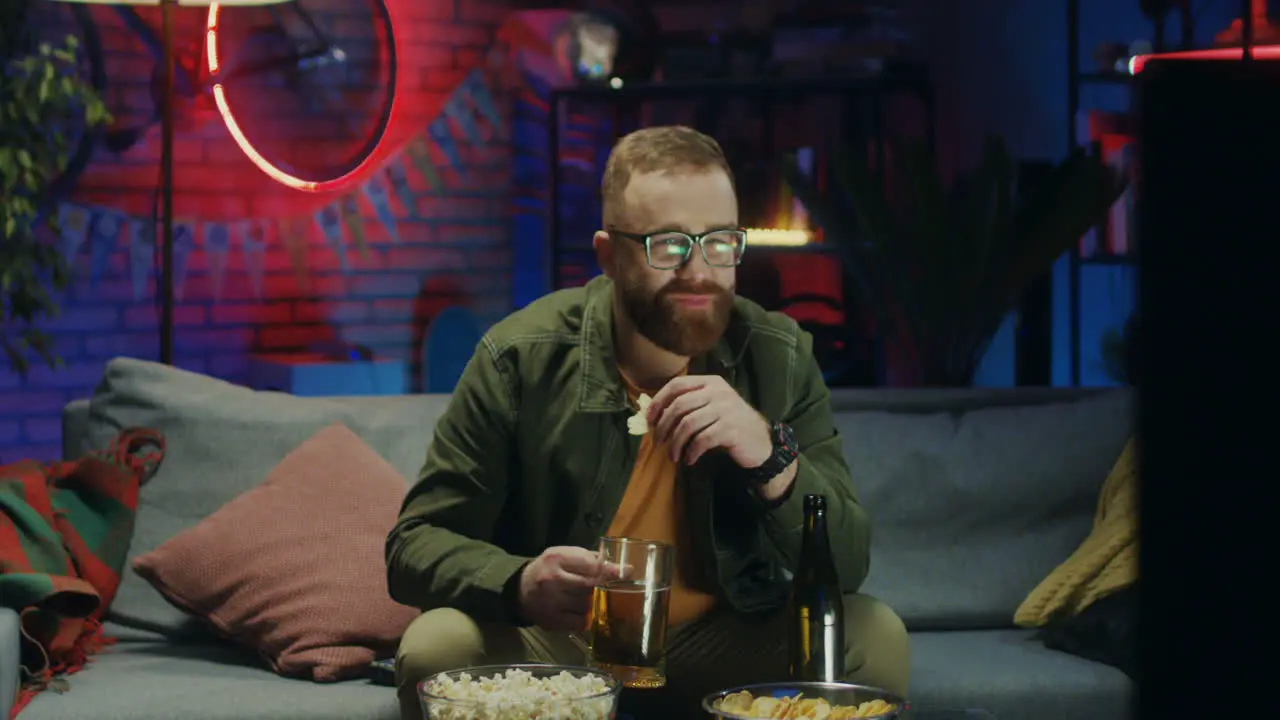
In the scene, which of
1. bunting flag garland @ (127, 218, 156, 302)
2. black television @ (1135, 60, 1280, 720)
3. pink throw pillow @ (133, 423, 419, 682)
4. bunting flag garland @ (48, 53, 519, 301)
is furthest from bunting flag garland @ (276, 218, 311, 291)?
black television @ (1135, 60, 1280, 720)

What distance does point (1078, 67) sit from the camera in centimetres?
490

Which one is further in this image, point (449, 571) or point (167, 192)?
point (167, 192)

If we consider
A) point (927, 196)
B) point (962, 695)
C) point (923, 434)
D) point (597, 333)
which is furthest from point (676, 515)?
point (927, 196)

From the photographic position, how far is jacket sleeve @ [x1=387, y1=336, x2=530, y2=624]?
75.3 inches

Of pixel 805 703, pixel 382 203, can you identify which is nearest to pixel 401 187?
pixel 382 203

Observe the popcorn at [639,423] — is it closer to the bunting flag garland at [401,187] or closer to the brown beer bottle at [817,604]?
the brown beer bottle at [817,604]

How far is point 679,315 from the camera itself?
6.63ft

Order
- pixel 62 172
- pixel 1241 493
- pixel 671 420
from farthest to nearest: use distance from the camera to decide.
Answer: pixel 62 172, pixel 671 420, pixel 1241 493

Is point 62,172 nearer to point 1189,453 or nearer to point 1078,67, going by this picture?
point 1078,67

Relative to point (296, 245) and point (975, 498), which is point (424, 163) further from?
point (975, 498)

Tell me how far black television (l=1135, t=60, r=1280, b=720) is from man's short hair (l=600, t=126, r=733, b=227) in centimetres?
170

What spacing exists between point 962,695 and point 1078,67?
3.07m

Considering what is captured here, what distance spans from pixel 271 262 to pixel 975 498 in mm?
2895

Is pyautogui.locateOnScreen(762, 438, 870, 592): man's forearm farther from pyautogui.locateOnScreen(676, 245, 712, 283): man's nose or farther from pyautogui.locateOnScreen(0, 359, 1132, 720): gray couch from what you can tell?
pyautogui.locateOnScreen(0, 359, 1132, 720): gray couch
